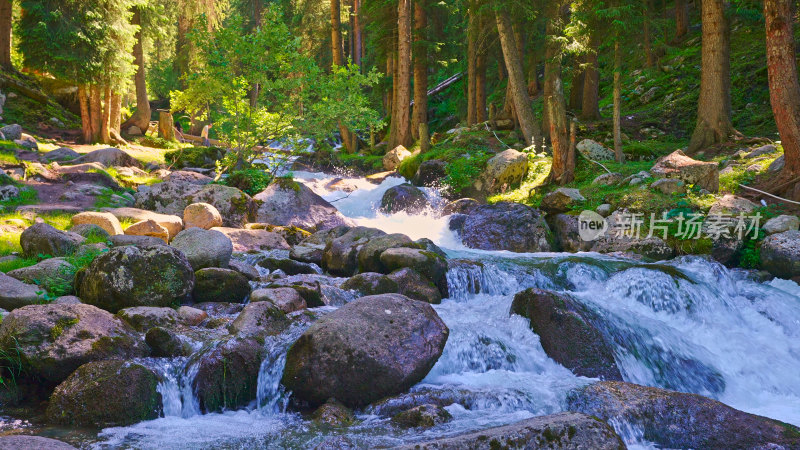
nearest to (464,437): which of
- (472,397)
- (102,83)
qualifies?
(472,397)

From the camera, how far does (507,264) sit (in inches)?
432

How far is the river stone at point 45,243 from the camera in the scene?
859 cm

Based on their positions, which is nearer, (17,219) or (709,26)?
(17,219)

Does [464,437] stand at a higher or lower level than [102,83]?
lower

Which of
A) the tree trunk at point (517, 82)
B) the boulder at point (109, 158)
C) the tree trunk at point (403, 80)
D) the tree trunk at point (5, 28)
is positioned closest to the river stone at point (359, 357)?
the tree trunk at point (517, 82)

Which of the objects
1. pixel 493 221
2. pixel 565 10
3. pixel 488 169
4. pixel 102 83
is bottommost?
pixel 493 221

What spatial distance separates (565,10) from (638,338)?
16.2 meters

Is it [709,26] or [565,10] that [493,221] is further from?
[565,10]

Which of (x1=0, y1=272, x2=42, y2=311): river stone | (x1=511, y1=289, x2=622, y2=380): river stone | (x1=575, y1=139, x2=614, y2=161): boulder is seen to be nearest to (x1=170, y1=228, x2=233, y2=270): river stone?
(x1=0, y1=272, x2=42, y2=311): river stone

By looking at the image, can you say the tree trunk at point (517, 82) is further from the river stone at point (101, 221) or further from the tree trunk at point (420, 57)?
the river stone at point (101, 221)

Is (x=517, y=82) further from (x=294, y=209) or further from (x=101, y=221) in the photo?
(x=101, y=221)

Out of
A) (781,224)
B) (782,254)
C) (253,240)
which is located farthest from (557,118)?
(253,240)

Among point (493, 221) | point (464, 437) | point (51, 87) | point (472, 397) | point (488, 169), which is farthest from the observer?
point (51, 87)

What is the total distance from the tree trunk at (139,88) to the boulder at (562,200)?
19.3 m
